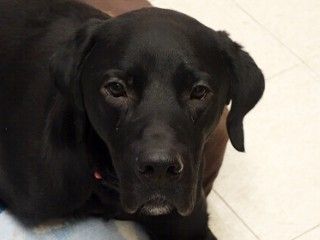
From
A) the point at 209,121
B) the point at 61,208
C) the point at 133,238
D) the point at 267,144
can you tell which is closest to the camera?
the point at 209,121

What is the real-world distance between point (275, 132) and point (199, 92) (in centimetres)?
82

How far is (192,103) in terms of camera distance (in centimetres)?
125

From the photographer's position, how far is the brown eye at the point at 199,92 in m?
1.25

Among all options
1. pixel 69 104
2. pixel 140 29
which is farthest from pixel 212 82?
pixel 69 104

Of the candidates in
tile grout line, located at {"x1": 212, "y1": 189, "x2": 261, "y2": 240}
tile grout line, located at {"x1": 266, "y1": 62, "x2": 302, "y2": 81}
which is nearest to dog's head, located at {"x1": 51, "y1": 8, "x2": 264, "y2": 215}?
tile grout line, located at {"x1": 212, "y1": 189, "x2": 261, "y2": 240}

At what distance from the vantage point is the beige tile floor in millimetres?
1824

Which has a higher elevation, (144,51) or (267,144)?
(144,51)

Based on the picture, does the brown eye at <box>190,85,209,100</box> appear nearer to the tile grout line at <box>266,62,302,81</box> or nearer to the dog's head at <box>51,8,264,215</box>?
the dog's head at <box>51,8,264,215</box>

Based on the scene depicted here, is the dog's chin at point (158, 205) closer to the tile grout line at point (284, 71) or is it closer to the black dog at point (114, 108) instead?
the black dog at point (114, 108)

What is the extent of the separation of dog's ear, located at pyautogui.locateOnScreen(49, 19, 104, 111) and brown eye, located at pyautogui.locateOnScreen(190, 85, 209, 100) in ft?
0.77

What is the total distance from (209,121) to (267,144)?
0.72 meters

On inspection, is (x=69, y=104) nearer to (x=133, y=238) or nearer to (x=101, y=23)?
(x=101, y=23)

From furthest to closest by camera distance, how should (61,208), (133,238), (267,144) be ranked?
(267,144) → (133,238) → (61,208)

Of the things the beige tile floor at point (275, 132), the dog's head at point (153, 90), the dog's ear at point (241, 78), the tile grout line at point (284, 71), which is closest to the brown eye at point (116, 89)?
the dog's head at point (153, 90)
